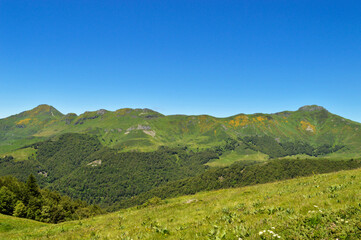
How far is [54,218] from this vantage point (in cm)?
6575

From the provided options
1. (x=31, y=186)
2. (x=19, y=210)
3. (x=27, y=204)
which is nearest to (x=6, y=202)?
(x=27, y=204)

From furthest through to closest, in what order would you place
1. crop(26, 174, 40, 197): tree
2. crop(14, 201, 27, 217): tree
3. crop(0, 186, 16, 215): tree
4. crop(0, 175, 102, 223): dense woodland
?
crop(26, 174, 40, 197): tree → crop(0, 175, 102, 223): dense woodland → crop(0, 186, 16, 215): tree → crop(14, 201, 27, 217): tree

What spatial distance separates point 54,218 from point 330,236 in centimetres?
8313

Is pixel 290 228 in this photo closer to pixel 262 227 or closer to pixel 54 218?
pixel 262 227

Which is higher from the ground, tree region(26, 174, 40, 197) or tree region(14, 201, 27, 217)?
tree region(26, 174, 40, 197)

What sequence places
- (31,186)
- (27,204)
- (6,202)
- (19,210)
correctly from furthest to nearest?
1. (31,186)
2. (27,204)
3. (6,202)
4. (19,210)

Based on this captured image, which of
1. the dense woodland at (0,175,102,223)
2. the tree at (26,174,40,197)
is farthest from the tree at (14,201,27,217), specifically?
the tree at (26,174,40,197)

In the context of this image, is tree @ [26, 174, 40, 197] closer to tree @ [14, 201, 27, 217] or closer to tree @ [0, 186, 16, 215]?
tree @ [0, 186, 16, 215]

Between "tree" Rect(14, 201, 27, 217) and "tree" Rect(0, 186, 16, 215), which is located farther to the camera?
"tree" Rect(0, 186, 16, 215)

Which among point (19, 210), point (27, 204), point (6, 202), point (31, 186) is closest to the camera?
point (19, 210)

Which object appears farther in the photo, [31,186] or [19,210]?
[31,186]

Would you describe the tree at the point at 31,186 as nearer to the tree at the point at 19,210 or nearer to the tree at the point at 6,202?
the tree at the point at 6,202

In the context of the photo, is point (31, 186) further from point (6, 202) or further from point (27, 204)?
point (6, 202)

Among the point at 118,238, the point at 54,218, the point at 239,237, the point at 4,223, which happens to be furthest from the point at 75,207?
the point at 239,237
